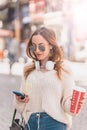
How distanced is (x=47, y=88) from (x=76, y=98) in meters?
0.18

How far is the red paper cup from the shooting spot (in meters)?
1.67

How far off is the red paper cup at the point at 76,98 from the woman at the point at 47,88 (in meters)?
0.05

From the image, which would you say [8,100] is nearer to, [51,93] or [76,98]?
[51,93]

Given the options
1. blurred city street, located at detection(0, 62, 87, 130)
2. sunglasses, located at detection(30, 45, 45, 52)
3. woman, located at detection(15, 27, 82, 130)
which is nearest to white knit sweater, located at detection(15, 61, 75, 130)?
woman, located at detection(15, 27, 82, 130)

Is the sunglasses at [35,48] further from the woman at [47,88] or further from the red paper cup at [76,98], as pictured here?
the red paper cup at [76,98]

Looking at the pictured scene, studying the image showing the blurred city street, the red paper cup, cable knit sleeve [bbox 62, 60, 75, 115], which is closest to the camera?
the red paper cup

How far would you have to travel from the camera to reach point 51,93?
181 centimetres

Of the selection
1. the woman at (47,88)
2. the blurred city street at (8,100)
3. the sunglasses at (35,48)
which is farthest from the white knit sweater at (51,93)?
the blurred city street at (8,100)

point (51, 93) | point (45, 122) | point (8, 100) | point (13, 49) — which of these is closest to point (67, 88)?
point (51, 93)

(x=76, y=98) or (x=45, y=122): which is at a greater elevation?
(x=76, y=98)

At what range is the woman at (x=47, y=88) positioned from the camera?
1.80 meters

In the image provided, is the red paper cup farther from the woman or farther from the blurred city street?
the blurred city street

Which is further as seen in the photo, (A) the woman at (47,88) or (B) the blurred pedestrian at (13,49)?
(B) the blurred pedestrian at (13,49)

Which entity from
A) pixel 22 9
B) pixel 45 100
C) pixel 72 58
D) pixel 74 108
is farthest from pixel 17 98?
pixel 22 9
